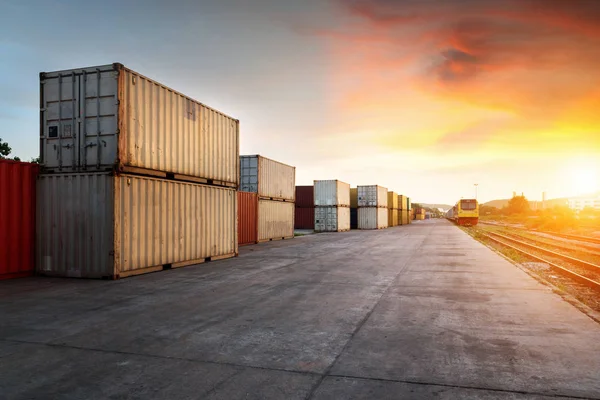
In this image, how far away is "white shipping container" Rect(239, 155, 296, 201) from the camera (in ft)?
75.0

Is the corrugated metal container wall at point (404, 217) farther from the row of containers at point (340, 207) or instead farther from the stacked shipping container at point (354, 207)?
the stacked shipping container at point (354, 207)

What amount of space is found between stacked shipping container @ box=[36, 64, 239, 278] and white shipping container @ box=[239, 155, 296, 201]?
10863 mm

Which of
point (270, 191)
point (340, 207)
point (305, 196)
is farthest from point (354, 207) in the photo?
point (270, 191)

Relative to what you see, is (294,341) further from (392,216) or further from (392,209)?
(392,216)

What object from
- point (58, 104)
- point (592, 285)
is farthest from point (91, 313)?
point (592, 285)

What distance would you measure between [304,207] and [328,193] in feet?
19.0

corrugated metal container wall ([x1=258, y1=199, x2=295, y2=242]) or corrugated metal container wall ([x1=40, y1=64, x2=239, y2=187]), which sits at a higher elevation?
corrugated metal container wall ([x1=40, y1=64, x2=239, y2=187])

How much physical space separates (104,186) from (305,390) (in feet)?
28.2

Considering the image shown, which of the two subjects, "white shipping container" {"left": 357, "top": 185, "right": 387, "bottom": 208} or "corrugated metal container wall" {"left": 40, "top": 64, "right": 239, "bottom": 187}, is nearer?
"corrugated metal container wall" {"left": 40, "top": 64, "right": 239, "bottom": 187}

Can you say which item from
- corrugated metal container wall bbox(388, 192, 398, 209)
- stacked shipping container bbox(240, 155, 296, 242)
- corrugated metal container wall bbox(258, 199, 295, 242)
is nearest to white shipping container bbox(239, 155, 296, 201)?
stacked shipping container bbox(240, 155, 296, 242)

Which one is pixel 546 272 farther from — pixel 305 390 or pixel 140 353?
pixel 140 353

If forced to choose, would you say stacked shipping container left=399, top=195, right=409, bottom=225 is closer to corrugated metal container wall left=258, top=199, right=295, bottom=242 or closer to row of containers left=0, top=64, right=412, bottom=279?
corrugated metal container wall left=258, top=199, right=295, bottom=242

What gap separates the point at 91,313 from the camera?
645 centimetres

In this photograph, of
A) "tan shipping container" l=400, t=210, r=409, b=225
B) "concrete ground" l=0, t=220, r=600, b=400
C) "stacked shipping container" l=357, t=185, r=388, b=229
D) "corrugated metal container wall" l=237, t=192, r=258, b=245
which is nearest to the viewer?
"concrete ground" l=0, t=220, r=600, b=400
